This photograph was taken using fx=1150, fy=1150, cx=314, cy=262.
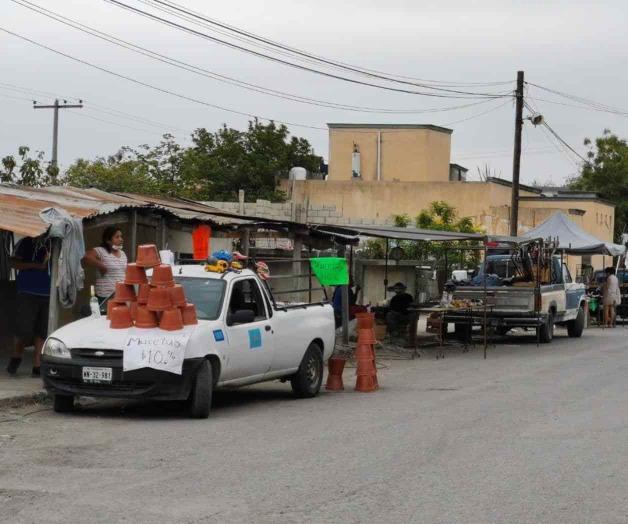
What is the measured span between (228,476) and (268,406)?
5.08 meters

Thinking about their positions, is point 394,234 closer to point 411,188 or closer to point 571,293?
point 571,293

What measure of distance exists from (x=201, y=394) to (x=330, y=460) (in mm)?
2907

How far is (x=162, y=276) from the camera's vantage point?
41.7 feet

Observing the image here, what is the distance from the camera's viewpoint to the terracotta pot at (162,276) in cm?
1261

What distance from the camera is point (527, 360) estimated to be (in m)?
22.1

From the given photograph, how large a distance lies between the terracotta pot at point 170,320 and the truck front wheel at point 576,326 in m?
19.3

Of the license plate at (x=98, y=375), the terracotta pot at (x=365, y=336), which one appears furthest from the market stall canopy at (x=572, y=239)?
the license plate at (x=98, y=375)

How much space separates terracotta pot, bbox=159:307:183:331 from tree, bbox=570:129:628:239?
6432 cm

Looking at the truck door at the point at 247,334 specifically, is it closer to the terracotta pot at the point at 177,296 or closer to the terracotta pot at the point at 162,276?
the terracotta pot at the point at 177,296

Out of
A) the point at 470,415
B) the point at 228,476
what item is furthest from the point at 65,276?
the point at 228,476

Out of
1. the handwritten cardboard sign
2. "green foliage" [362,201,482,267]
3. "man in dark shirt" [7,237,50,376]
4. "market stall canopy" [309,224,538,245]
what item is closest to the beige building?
"green foliage" [362,201,482,267]

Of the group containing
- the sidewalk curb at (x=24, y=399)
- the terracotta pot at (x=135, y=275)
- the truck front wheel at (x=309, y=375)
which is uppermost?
the terracotta pot at (x=135, y=275)

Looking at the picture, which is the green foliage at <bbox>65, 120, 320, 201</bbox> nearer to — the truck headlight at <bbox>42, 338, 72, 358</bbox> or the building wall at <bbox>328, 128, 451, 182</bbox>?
the building wall at <bbox>328, 128, 451, 182</bbox>

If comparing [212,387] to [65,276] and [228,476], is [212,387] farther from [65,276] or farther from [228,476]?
[228,476]
